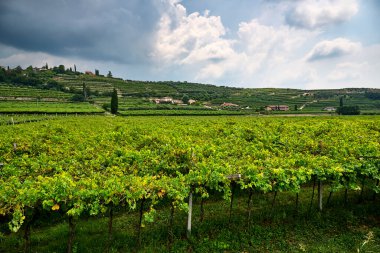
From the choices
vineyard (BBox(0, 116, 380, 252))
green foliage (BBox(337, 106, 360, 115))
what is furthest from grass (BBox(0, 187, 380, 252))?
green foliage (BBox(337, 106, 360, 115))

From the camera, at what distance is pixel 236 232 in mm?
10961

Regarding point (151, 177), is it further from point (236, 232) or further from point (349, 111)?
point (349, 111)

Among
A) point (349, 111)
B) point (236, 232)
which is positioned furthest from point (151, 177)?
point (349, 111)


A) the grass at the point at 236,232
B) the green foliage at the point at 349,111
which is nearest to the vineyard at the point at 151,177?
the grass at the point at 236,232

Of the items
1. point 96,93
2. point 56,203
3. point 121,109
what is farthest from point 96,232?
point 96,93

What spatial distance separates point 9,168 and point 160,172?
592 centimetres

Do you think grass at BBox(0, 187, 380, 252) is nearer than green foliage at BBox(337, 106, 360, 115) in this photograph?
Yes

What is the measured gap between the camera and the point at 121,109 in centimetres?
9150

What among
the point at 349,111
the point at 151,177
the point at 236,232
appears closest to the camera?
the point at 151,177

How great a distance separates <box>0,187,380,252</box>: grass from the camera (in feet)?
32.7

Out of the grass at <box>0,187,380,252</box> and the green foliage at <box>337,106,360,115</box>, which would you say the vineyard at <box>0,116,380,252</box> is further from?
the green foliage at <box>337,106,360,115</box>

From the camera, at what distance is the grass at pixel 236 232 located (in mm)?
9961

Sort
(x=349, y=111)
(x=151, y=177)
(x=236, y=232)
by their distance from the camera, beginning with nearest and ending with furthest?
(x=151, y=177) < (x=236, y=232) < (x=349, y=111)

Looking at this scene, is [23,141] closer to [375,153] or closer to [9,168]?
[9,168]
